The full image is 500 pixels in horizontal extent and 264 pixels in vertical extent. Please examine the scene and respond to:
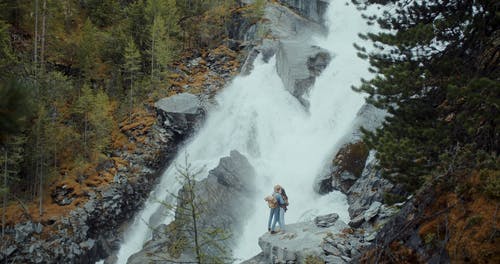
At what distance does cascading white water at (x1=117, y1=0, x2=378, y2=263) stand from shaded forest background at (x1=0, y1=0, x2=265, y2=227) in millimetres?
6157

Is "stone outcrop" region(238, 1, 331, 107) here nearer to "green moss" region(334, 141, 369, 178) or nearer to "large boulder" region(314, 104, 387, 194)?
"large boulder" region(314, 104, 387, 194)

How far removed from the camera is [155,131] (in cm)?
3044

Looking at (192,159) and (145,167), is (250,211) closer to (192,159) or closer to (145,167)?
(192,159)

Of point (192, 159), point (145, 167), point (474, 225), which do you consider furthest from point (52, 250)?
point (474, 225)

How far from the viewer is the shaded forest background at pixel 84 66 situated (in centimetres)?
2598

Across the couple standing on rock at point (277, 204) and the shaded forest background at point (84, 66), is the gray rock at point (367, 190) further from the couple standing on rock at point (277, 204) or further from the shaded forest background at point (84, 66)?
the shaded forest background at point (84, 66)

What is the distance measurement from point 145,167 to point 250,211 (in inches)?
438

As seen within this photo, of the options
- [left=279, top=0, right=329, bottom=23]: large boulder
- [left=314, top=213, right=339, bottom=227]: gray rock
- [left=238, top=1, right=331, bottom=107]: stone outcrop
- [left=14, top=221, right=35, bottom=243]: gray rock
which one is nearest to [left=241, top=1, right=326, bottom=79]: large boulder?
[left=238, top=1, right=331, bottom=107]: stone outcrop

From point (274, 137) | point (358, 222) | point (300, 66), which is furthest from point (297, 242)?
point (300, 66)

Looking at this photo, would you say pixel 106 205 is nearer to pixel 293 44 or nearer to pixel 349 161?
pixel 349 161

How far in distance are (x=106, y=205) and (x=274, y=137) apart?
1227 centimetres

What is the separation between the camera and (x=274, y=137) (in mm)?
26797

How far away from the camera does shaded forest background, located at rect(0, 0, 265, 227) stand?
26.0 metres

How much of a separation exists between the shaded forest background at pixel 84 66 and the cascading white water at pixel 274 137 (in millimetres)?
6157
